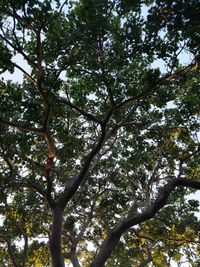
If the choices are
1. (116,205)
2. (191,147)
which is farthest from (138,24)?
(116,205)

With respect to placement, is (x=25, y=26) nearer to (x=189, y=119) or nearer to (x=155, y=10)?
(x=155, y=10)

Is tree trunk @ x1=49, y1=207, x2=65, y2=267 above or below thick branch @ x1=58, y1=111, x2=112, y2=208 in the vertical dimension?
below

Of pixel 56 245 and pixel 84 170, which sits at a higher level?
pixel 84 170

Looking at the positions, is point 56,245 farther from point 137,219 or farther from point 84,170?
point 137,219

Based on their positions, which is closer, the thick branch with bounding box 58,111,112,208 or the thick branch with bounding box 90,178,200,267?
the thick branch with bounding box 58,111,112,208

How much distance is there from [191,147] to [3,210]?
27.4 ft

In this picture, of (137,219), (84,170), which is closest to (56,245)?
(84,170)

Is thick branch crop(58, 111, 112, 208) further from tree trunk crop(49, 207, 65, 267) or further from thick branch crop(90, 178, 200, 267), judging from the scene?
thick branch crop(90, 178, 200, 267)

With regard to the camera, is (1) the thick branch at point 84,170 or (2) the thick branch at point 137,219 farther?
(2) the thick branch at point 137,219

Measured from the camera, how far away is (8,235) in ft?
53.3

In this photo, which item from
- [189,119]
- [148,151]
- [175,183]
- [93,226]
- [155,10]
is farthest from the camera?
[93,226]

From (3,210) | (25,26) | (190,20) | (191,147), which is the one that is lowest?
(3,210)

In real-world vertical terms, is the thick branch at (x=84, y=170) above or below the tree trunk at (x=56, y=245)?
above

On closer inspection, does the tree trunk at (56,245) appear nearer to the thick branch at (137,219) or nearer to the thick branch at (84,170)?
the thick branch at (84,170)
